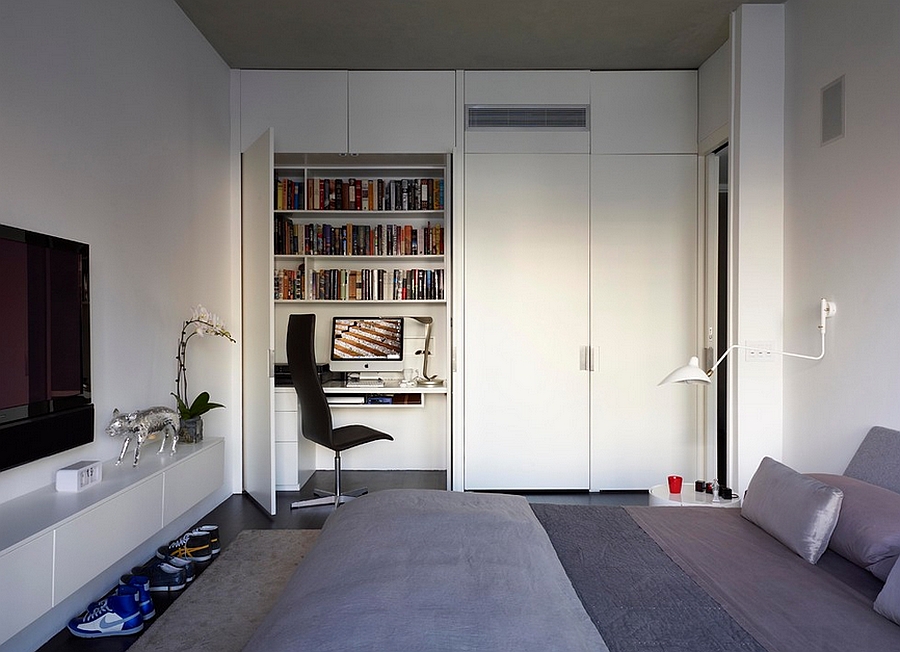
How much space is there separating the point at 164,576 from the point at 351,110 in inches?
123

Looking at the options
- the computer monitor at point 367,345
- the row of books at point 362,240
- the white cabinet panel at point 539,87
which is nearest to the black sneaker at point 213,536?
the computer monitor at point 367,345

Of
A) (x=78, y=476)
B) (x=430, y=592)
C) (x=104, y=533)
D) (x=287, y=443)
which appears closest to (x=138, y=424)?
(x=78, y=476)

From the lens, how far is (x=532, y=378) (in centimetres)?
473

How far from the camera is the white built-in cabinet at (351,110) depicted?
4.73 m

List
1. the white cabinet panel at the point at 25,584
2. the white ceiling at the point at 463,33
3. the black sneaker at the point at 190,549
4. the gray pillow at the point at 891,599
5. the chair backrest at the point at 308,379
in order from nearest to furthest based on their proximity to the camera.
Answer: the gray pillow at the point at 891,599
the white cabinet panel at the point at 25,584
the black sneaker at the point at 190,549
the white ceiling at the point at 463,33
the chair backrest at the point at 308,379

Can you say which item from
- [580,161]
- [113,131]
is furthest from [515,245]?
[113,131]

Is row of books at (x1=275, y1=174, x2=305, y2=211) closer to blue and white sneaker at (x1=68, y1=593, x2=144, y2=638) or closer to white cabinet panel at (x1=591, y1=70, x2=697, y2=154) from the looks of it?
white cabinet panel at (x1=591, y1=70, x2=697, y2=154)

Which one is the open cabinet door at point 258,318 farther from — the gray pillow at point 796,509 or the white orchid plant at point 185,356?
the gray pillow at point 796,509

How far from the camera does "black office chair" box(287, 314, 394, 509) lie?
4.18m

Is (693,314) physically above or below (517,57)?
below

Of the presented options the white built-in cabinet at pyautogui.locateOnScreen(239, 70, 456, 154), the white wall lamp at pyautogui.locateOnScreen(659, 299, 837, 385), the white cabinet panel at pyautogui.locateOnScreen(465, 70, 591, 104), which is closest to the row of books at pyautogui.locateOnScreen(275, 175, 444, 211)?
the white built-in cabinet at pyautogui.locateOnScreen(239, 70, 456, 154)

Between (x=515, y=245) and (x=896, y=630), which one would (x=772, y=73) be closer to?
(x=515, y=245)

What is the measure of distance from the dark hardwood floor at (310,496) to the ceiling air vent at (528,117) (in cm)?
250

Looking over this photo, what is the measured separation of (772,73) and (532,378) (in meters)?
2.30
